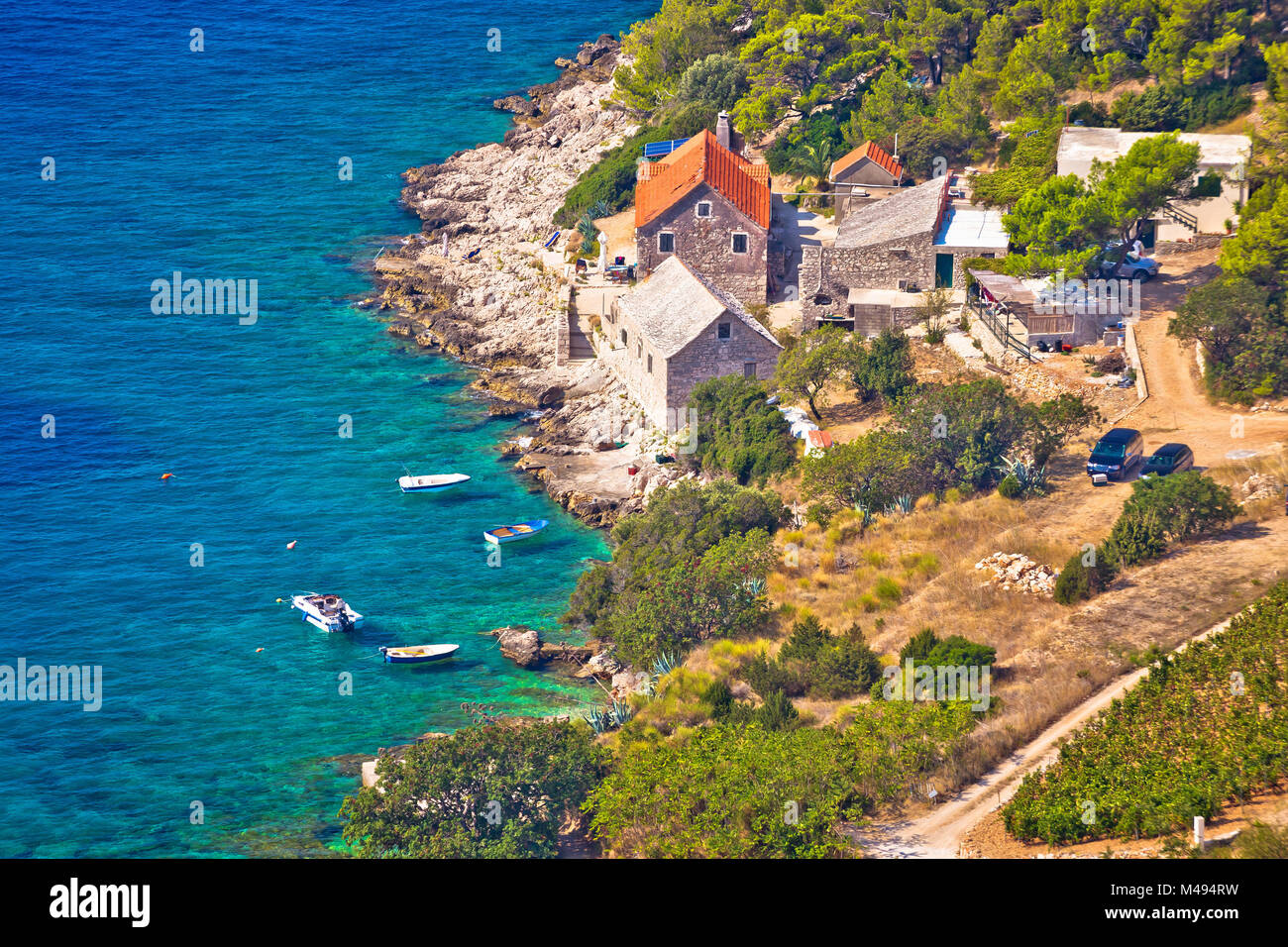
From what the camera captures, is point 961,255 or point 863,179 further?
point 863,179

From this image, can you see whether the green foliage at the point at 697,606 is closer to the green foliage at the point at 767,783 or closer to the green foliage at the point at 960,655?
the green foliage at the point at 960,655

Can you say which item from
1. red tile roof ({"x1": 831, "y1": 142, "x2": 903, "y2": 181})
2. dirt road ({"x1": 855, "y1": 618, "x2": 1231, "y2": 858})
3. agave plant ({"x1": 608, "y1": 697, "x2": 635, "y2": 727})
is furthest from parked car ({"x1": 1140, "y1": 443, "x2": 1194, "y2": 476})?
red tile roof ({"x1": 831, "y1": 142, "x2": 903, "y2": 181})

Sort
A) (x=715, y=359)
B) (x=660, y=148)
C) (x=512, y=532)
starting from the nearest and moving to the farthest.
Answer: (x=512, y=532)
(x=715, y=359)
(x=660, y=148)

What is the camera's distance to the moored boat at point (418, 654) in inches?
2104

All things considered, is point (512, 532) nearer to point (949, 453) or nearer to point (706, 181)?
point (949, 453)

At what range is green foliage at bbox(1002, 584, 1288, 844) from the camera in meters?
28.9

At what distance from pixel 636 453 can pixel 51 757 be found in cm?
2985

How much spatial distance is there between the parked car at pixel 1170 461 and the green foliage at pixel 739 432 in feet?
51.0

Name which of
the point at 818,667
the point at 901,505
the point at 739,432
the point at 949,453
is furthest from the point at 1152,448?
the point at 818,667

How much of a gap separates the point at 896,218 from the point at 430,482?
1125 inches

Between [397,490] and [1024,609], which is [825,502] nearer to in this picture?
[1024,609]

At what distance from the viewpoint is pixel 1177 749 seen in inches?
1235

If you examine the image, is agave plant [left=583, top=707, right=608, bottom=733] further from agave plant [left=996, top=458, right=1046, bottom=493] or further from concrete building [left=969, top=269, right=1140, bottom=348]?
concrete building [left=969, top=269, right=1140, bottom=348]

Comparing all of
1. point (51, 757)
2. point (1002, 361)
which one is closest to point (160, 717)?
point (51, 757)
